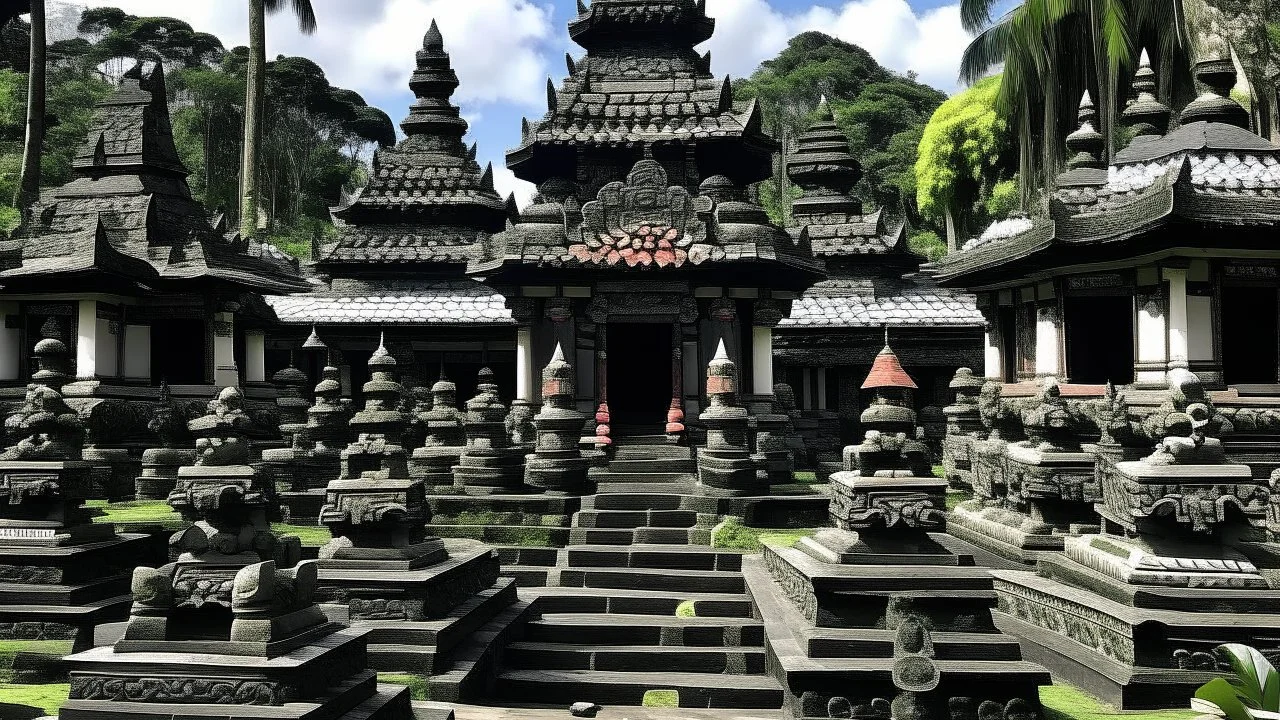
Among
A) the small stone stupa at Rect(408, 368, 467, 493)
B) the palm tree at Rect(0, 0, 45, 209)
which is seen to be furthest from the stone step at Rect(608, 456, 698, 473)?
the palm tree at Rect(0, 0, 45, 209)

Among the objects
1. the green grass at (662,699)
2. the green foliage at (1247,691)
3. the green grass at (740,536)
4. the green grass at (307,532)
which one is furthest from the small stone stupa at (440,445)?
the green foliage at (1247,691)

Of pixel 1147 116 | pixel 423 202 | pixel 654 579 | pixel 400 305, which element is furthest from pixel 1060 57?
pixel 654 579

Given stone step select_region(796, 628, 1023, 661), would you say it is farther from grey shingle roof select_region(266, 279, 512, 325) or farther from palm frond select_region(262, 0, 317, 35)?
palm frond select_region(262, 0, 317, 35)

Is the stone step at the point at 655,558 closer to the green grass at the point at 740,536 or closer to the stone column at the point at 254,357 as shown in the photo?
the green grass at the point at 740,536

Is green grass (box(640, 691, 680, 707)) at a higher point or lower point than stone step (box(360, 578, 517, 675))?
lower

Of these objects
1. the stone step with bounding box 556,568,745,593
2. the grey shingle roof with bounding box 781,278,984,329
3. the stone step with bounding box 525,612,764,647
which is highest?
the grey shingle roof with bounding box 781,278,984,329

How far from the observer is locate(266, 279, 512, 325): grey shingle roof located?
24.7 metres

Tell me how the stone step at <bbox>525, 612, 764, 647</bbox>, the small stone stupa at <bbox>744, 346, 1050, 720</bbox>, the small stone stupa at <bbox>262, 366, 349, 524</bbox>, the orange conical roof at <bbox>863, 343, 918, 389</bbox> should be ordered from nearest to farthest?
the small stone stupa at <bbox>744, 346, 1050, 720</bbox>
the orange conical roof at <bbox>863, 343, 918, 389</bbox>
the stone step at <bbox>525, 612, 764, 647</bbox>
the small stone stupa at <bbox>262, 366, 349, 524</bbox>

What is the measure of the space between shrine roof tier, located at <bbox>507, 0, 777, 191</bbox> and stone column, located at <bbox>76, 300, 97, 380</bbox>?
8581 mm

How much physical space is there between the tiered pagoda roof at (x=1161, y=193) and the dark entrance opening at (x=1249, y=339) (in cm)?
117

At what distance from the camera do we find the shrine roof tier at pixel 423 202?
26453mm

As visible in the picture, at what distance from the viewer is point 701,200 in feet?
58.7

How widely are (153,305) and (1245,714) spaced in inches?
797

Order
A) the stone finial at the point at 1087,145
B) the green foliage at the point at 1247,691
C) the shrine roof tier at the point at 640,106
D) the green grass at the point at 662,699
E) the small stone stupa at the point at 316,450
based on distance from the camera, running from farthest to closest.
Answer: the shrine roof tier at the point at 640,106
the small stone stupa at the point at 316,450
the stone finial at the point at 1087,145
the green grass at the point at 662,699
the green foliage at the point at 1247,691
